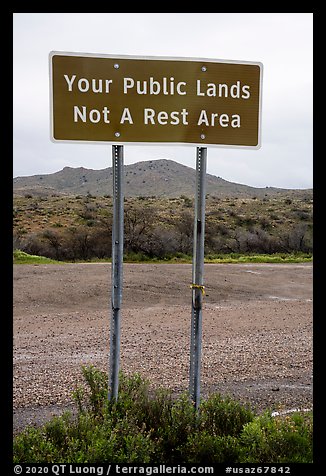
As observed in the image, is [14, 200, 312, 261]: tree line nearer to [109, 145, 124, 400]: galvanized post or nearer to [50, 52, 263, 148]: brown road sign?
[109, 145, 124, 400]: galvanized post

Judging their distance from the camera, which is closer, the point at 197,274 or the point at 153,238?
the point at 197,274

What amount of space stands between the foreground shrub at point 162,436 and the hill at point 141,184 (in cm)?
5687

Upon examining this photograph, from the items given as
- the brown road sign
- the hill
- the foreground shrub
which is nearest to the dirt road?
the foreground shrub

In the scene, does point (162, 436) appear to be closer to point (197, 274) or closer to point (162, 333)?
point (197, 274)

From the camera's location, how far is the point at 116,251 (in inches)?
145

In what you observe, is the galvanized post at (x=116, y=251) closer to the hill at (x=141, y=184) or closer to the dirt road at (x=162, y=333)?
the dirt road at (x=162, y=333)

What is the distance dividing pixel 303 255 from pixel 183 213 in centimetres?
1082

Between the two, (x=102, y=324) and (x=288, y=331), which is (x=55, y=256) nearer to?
(x=102, y=324)

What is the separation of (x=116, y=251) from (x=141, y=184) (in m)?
66.2

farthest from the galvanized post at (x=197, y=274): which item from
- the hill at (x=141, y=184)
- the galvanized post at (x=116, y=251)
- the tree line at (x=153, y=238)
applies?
the hill at (x=141, y=184)

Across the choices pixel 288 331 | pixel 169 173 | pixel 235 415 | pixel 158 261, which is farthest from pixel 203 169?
pixel 169 173

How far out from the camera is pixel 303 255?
26562 millimetres

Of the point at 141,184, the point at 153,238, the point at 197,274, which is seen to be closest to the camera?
the point at 197,274

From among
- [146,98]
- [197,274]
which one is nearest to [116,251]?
[197,274]
